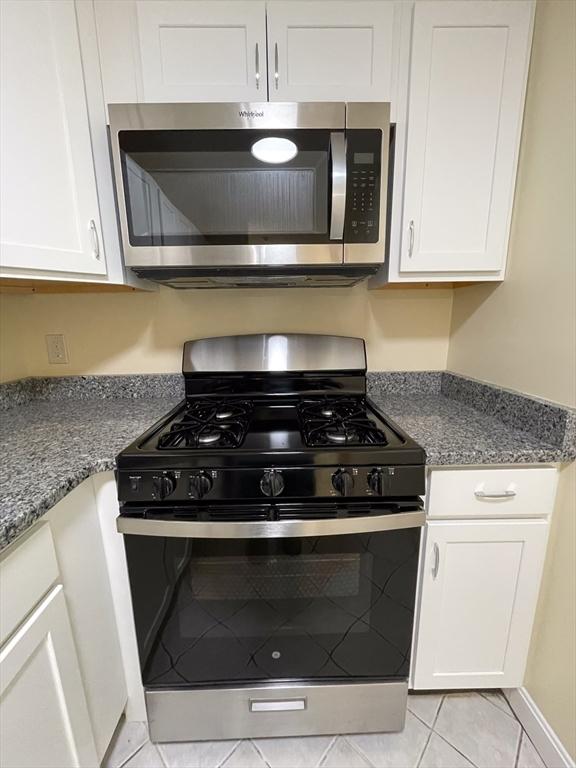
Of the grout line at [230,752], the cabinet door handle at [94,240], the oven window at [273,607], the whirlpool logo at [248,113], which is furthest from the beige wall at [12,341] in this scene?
the grout line at [230,752]

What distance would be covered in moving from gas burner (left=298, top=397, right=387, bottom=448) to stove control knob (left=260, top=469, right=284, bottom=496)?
12cm

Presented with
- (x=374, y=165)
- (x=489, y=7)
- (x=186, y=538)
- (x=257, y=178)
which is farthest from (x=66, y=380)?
(x=489, y=7)

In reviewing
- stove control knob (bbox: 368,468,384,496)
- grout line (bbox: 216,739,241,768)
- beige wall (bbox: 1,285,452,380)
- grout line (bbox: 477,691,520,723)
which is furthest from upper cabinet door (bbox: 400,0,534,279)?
grout line (bbox: 216,739,241,768)

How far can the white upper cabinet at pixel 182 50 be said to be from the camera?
964 mm

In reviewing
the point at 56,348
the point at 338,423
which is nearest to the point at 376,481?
the point at 338,423

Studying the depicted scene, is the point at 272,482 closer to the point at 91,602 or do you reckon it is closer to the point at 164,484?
the point at 164,484

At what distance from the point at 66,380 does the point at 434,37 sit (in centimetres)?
174

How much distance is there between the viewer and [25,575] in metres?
0.67

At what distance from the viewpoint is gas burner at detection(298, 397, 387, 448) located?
96cm

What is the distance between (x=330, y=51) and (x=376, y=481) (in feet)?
3.95

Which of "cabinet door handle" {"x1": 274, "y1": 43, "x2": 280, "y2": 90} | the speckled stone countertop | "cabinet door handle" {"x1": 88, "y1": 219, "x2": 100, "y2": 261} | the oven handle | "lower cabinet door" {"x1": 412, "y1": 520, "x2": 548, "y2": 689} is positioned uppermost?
"cabinet door handle" {"x1": 274, "y1": 43, "x2": 280, "y2": 90}

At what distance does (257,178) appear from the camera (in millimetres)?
980

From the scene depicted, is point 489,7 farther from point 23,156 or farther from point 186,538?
point 186,538

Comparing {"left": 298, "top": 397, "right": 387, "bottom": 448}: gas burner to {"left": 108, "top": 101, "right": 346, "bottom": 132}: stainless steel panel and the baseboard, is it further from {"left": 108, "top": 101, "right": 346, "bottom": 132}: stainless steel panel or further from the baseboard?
the baseboard
